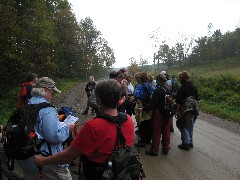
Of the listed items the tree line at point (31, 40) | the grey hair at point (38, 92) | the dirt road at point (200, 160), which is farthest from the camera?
the tree line at point (31, 40)

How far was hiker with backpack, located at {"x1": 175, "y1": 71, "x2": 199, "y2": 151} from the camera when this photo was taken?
7766 mm

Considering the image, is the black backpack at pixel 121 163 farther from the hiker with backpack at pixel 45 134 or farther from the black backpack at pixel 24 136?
the black backpack at pixel 24 136

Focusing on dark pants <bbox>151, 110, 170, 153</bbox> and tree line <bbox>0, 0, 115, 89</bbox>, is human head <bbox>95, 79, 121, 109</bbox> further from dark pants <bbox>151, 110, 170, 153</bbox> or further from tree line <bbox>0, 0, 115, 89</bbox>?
tree line <bbox>0, 0, 115, 89</bbox>

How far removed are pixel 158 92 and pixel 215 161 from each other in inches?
88.1

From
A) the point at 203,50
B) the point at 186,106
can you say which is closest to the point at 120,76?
the point at 186,106

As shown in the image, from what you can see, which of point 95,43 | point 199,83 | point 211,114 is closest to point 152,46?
point 95,43

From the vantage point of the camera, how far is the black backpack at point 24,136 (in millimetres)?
3156

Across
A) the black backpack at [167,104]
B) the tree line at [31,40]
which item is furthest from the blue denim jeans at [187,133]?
the tree line at [31,40]

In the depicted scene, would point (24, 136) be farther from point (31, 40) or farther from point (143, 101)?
point (31, 40)

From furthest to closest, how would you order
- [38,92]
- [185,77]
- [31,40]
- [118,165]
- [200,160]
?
[31,40] < [185,77] < [200,160] < [38,92] < [118,165]

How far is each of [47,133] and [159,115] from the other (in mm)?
4482

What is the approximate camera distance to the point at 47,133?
3.12m

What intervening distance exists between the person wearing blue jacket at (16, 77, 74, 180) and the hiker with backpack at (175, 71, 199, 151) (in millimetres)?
4968

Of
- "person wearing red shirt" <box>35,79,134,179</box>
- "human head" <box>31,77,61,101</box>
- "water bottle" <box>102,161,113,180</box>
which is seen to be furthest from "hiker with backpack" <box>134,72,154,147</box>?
"water bottle" <box>102,161,113,180</box>
